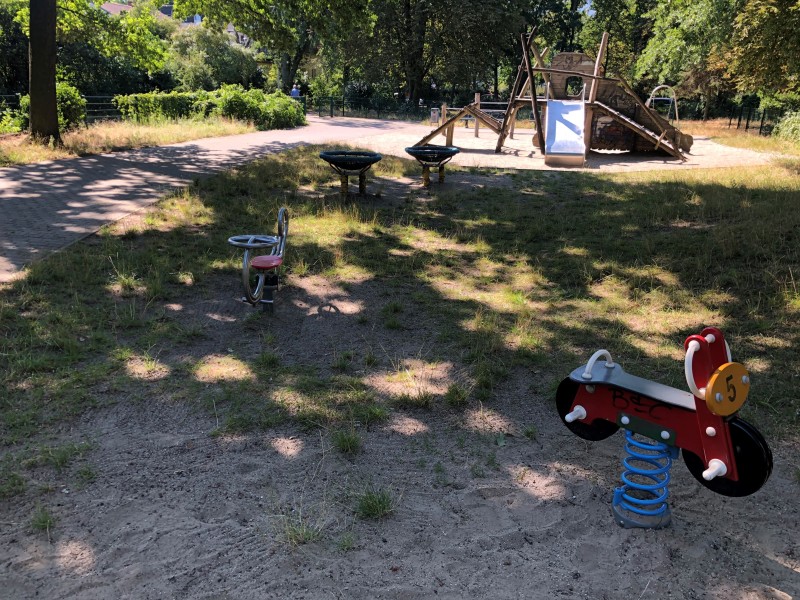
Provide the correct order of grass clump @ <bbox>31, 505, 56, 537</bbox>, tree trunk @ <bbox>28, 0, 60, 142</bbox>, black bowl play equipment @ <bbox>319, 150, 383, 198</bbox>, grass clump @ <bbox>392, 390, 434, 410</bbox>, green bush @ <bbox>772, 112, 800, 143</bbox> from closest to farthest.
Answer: grass clump @ <bbox>31, 505, 56, 537</bbox>
grass clump @ <bbox>392, 390, 434, 410</bbox>
black bowl play equipment @ <bbox>319, 150, 383, 198</bbox>
tree trunk @ <bbox>28, 0, 60, 142</bbox>
green bush @ <bbox>772, 112, 800, 143</bbox>

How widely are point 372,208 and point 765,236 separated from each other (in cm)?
563

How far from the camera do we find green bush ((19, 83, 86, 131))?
16500 mm

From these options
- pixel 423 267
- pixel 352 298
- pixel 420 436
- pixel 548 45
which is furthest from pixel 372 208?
pixel 548 45

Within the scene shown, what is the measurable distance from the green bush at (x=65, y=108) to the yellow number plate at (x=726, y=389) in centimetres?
1773

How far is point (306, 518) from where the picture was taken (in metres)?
3.08

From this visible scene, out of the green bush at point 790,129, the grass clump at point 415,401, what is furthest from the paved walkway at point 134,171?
the grass clump at point 415,401

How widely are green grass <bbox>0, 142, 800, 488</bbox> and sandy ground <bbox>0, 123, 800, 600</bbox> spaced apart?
0.29 metres

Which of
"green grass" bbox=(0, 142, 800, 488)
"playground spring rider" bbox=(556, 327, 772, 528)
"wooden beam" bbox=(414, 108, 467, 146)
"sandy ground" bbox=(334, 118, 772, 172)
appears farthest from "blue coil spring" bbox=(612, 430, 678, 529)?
"wooden beam" bbox=(414, 108, 467, 146)

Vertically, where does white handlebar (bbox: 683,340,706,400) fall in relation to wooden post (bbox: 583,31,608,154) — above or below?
below

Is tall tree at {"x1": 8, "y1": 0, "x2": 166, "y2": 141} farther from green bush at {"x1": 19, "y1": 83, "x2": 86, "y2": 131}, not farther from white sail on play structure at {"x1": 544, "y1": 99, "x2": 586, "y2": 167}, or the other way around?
white sail on play structure at {"x1": 544, "y1": 99, "x2": 586, "y2": 167}

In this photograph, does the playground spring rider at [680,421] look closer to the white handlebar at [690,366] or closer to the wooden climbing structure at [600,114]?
the white handlebar at [690,366]

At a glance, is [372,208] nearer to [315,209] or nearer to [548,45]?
[315,209]

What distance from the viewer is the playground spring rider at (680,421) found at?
2.74m

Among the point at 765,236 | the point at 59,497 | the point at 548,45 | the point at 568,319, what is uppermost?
the point at 548,45
